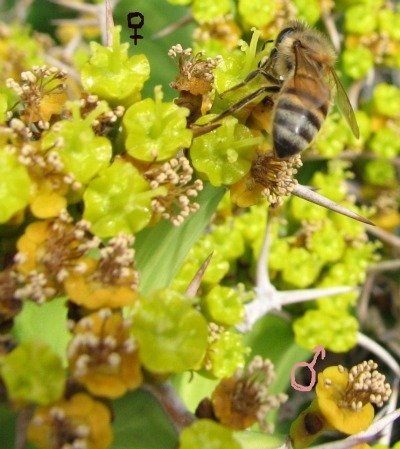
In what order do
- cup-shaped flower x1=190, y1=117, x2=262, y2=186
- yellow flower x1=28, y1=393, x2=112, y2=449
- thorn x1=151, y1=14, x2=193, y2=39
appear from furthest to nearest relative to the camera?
thorn x1=151, y1=14, x2=193, y2=39
cup-shaped flower x1=190, y1=117, x2=262, y2=186
yellow flower x1=28, y1=393, x2=112, y2=449

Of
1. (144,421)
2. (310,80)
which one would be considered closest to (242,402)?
(144,421)

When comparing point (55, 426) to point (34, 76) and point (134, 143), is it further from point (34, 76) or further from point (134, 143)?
point (34, 76)

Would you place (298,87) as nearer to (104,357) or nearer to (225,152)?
(225,152)

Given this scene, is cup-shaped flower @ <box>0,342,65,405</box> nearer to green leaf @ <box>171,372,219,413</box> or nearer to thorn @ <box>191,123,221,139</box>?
thorn @ <box>191,123,221,139</box>

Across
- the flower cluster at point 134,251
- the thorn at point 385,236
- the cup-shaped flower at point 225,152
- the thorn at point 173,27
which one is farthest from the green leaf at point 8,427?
the thorn at point 385,236

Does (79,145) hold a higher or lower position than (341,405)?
higher

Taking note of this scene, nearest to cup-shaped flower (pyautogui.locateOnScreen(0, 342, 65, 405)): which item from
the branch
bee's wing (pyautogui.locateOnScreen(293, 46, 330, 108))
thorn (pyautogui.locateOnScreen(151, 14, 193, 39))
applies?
the branch
